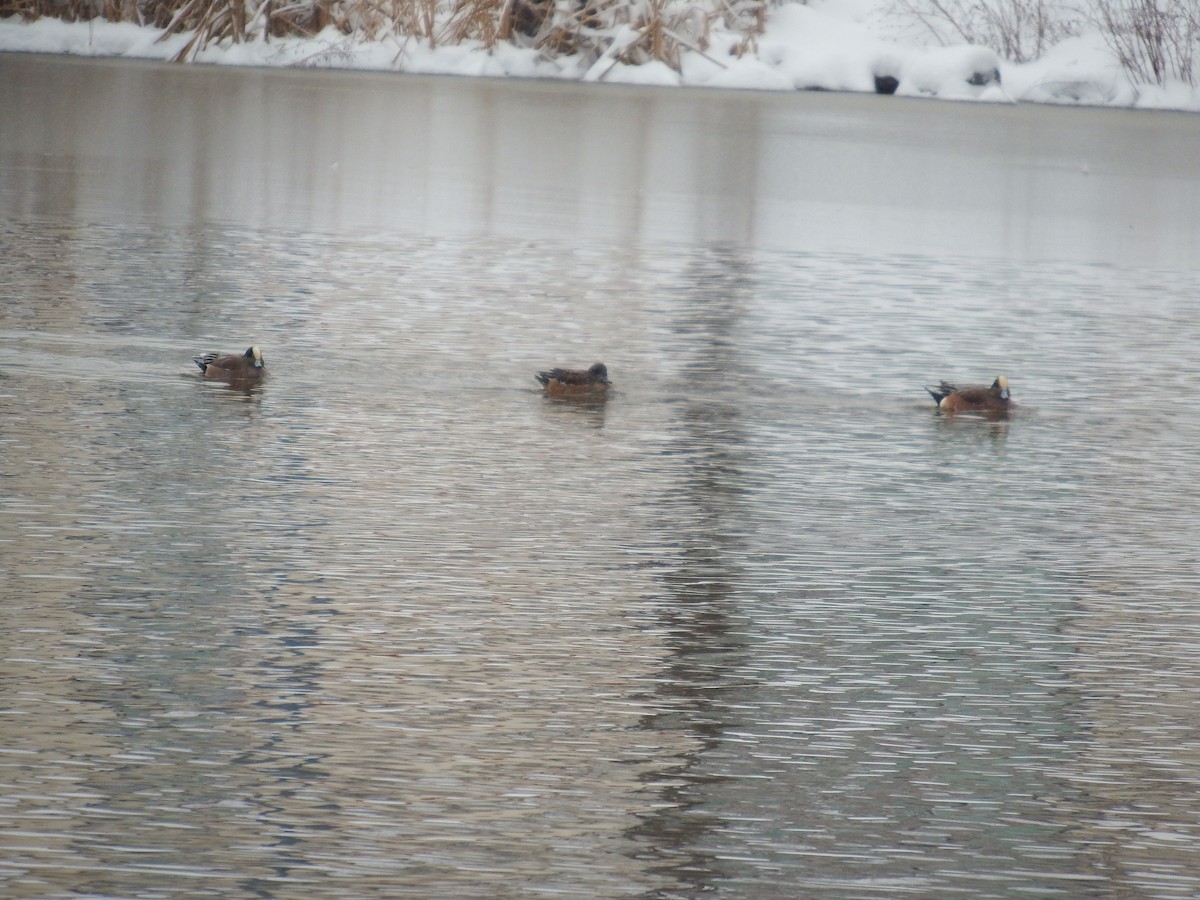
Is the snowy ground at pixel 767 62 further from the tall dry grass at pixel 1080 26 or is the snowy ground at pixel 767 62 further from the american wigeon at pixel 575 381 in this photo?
the american wigeon at pixel 575 381

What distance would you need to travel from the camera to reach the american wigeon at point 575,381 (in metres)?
6.82

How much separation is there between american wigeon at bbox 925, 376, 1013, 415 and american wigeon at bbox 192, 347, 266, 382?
226 centimetres

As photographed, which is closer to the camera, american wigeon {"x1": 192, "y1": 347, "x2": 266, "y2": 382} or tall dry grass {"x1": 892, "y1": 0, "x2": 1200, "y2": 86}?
american wigeon {"x1": 192, "y1": 347, "x2": 266, "y2": 382}

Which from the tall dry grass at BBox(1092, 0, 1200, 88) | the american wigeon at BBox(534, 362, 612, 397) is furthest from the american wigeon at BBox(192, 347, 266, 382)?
the tall dry grass at BBox(1092, 0, 1200, 88)

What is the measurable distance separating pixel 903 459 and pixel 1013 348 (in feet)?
8.22

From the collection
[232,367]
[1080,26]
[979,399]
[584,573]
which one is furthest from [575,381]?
[1080,26]

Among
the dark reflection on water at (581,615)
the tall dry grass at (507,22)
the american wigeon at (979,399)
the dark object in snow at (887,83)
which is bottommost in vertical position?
the dark reflection on water at (581,615)

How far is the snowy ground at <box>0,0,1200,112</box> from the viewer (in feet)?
114

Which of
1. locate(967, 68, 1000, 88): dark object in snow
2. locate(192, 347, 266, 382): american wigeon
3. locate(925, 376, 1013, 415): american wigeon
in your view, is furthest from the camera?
locate(967, 68, 1000, 88): dark object in snow

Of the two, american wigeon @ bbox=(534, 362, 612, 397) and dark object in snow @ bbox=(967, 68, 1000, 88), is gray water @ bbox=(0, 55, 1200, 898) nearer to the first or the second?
american wigeon @ bbox=(534, 362, 612, 397)

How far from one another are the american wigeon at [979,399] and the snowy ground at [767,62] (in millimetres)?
28324

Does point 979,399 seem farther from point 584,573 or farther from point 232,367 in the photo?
point 584,573

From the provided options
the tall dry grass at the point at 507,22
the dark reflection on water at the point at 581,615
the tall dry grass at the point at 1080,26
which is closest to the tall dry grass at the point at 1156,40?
the tall dry grass at the point at 1080,26

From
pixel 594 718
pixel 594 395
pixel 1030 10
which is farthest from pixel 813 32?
pixel 594 718
